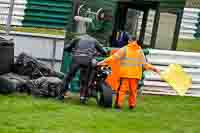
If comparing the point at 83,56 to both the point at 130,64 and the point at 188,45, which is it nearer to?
the point at 130,64

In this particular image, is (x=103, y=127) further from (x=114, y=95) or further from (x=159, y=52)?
(x=159, y=52)

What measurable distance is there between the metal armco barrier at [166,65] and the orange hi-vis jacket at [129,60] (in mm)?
2903

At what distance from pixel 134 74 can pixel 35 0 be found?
5440mm

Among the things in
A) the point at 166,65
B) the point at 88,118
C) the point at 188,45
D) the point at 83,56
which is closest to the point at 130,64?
the point at 83,56

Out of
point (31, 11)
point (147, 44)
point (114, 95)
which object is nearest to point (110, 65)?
point (114, 95)

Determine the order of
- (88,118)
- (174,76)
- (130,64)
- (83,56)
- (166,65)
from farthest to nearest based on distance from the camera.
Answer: (166,65)
(174,76)
(83,56)
(130,64)
(88,118)

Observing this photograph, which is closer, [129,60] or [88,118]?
[88,118]

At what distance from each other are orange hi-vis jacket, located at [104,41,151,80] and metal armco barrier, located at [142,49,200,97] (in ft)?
9.52

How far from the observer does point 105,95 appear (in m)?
11.5

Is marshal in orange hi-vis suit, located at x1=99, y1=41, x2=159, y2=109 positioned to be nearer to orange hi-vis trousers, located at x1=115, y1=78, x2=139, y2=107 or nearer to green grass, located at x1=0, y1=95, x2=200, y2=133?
orange hi-vis trousers, located at x1=115, y1=78, x2=139, y2=107

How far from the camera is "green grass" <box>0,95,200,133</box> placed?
911 centimetres

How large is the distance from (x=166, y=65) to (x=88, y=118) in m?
5.15

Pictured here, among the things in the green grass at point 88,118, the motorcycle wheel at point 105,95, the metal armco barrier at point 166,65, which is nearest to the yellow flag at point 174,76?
the green grass at point 88,118

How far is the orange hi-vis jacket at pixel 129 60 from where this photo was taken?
11.6 metres
